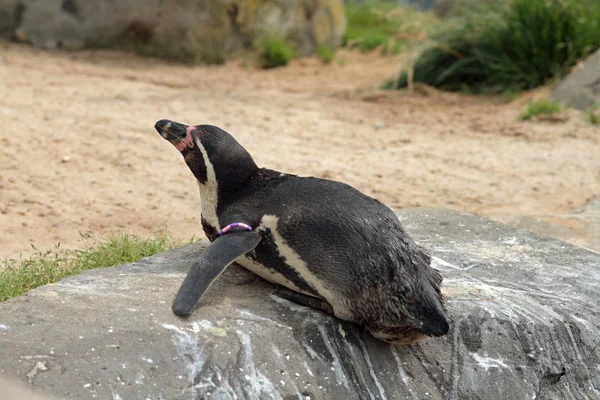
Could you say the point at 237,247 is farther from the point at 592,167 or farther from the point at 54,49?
the point at 54,49

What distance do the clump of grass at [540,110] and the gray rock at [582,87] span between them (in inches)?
9.6

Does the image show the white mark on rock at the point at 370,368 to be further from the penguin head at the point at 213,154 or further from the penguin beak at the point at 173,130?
the penguin beak at the point at 173,130

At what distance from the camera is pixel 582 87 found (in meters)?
8.20

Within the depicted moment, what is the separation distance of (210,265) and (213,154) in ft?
1.82

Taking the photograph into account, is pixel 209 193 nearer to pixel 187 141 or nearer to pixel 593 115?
pixel 187 141

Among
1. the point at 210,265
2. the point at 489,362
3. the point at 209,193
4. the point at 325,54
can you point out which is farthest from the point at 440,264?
the point at 325,54

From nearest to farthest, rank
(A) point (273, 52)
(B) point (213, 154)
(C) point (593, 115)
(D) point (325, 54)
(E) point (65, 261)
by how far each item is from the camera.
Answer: (B) point (213, 154) < (E) point (65, 261) < (C) point (593, 115) < (A) point (273, 52) < (D) point (325, 54)

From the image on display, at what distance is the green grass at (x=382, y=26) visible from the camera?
11438 millimetres

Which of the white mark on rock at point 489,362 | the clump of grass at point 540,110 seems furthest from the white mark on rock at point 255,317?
the clump of grass at point 540,110

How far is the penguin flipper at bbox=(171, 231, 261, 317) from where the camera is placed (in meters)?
2.62

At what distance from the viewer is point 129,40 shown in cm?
924

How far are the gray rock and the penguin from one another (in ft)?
18.8

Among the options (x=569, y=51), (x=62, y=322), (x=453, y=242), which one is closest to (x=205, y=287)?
(x=62, y=322)

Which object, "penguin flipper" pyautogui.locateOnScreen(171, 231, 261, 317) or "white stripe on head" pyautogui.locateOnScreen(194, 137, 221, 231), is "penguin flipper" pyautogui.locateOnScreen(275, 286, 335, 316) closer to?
"penguin flipper" pyautogui.locateOnScreen(171, 231, 261, 317)
